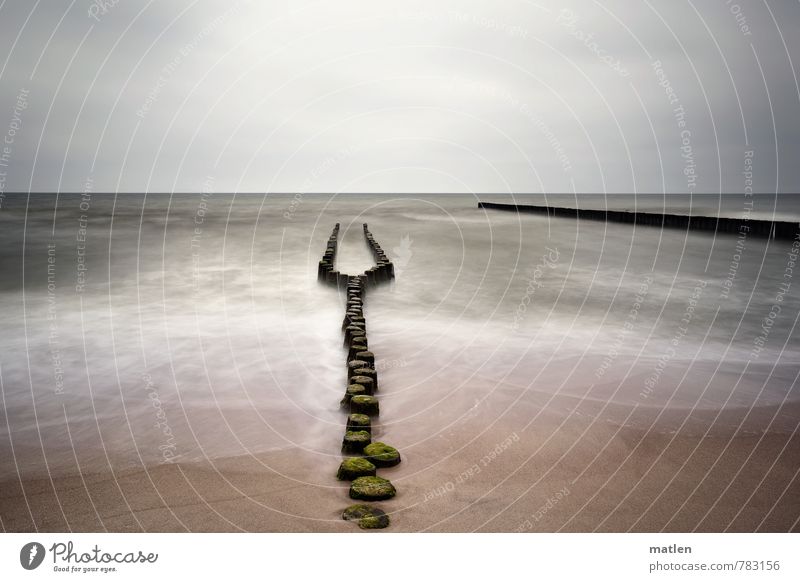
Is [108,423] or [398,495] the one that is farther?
[108,423]

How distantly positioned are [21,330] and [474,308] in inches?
288

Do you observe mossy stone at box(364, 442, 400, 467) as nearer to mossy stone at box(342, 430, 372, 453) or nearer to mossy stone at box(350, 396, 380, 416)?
mossy stone at box(342, 430, 372, 453)

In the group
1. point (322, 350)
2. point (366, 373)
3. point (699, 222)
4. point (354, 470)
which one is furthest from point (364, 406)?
point (699, 222)

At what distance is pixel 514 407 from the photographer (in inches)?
195

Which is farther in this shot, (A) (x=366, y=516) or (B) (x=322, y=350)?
(B) (x=322, y=350)

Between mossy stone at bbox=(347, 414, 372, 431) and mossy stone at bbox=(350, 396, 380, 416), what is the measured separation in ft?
1.13

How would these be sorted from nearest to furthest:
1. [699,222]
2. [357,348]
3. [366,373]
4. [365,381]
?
[365,381] → [366,373] → [357,348] → [699,222]

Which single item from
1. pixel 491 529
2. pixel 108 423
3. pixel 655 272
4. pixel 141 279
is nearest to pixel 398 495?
pixel 491 529

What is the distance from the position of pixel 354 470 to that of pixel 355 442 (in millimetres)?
443

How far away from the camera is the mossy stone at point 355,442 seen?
4.02 m

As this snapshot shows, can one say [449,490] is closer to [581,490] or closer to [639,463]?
[581,490]

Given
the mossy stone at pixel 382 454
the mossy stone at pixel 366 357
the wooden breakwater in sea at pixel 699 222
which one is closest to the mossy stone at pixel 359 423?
the mossy stone at pixel 382 454

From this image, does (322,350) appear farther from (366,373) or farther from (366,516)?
(366,516)

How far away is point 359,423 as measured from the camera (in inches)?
169
